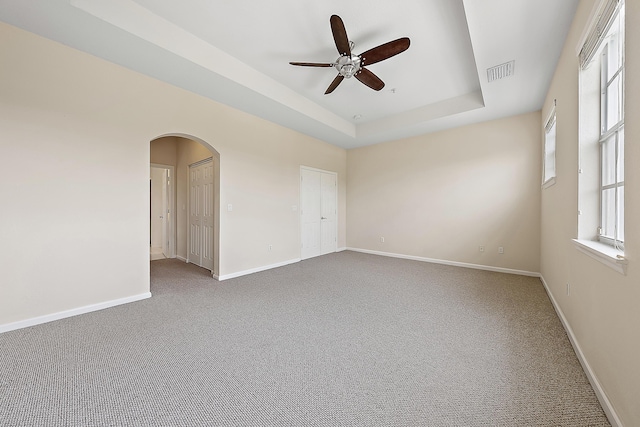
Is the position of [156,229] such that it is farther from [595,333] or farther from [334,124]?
[595,333]

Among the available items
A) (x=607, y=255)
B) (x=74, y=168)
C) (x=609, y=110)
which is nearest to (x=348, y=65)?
(x=609, y=110)

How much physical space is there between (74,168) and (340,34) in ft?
10.0

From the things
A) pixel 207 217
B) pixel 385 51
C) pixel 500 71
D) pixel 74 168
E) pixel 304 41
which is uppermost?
pixel 304 41

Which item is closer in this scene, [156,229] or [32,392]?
[32,392]

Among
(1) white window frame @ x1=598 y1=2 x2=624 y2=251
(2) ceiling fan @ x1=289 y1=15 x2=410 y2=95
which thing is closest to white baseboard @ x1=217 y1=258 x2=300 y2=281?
(2) ceiling fan @ x1=289 y1=15 x2=410 y2=95

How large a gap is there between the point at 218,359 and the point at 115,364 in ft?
2.37

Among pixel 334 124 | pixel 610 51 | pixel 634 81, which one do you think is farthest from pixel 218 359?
pixel 334 124

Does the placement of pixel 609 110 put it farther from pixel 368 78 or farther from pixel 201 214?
pixel 201 214

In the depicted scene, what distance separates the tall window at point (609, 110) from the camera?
1.53 metres

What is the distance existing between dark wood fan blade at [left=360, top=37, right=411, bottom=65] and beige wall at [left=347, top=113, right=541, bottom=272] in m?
3.04

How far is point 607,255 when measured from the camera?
1.34 m

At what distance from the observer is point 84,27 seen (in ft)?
7.23

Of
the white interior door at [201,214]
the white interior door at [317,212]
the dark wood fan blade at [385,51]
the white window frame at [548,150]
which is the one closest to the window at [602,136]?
the dark wood fan blade at [385,51]

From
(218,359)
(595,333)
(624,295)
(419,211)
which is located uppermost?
(419,211)
